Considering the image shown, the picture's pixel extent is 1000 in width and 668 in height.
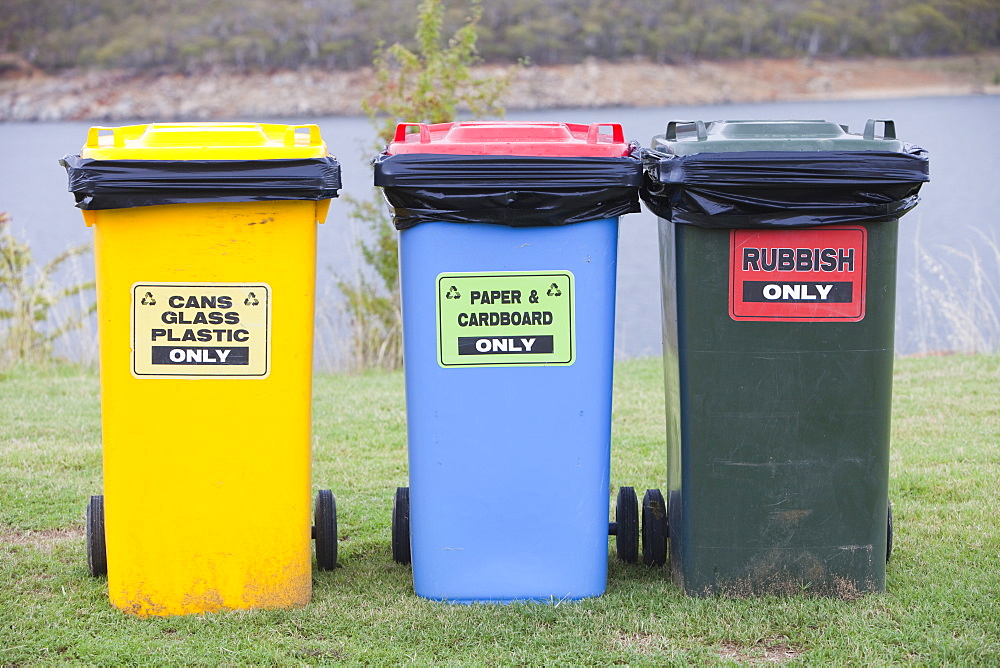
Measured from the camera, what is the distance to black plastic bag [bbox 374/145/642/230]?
9.20ft

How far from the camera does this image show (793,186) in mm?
2771

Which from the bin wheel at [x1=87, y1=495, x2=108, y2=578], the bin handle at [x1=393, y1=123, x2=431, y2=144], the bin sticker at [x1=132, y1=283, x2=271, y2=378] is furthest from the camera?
the bin wheel at [x1=87, y1=495, x2=108, y2=578]

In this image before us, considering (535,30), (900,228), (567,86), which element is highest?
(535,30)

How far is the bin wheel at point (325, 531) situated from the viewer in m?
3.23

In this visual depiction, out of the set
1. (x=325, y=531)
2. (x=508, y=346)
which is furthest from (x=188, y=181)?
(x=325, y=531)

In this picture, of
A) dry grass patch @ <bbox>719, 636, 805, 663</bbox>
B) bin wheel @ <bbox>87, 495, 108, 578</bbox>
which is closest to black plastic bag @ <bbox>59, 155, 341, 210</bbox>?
bin wheel @ <bbox>87, 495, 108, 578</bbox>

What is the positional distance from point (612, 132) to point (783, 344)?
870 mm

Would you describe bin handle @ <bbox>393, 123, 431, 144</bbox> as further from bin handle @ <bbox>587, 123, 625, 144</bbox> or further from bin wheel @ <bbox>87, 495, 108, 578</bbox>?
bin wheel @ <bbox>87, 495, 108, 578</bbox>

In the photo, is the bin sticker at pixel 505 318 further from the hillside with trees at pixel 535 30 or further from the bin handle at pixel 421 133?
the hillside with trees at pixel 535 30

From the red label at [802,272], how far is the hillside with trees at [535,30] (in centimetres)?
2794

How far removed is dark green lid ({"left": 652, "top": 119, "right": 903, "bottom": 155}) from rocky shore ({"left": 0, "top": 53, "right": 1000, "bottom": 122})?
2701cm

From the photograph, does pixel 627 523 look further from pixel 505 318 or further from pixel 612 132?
pixel 612 132

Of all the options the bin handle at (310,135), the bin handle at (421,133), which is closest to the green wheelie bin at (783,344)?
the bin handle at (421,133)

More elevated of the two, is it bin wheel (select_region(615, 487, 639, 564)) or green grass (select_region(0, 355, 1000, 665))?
bin wheel (select_region(615, 487, 639, 564))
